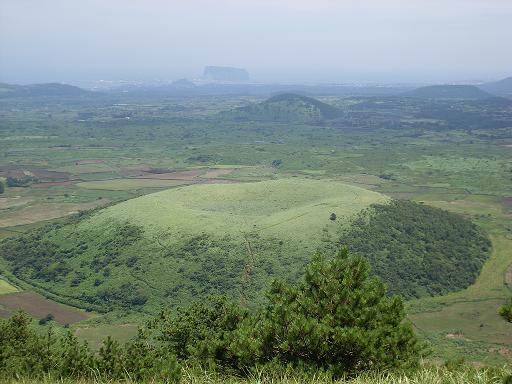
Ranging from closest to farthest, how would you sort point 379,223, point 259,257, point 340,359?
point 340,359, point 259,257, point 379,223

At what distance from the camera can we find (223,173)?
15662 centimetres

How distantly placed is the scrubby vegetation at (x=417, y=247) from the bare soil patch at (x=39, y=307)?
36.5 metres

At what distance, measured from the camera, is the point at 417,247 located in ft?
257

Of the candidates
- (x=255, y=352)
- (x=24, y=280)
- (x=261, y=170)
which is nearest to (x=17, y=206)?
(x=24, y=280)

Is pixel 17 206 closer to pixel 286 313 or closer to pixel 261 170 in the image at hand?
pixel 261 170

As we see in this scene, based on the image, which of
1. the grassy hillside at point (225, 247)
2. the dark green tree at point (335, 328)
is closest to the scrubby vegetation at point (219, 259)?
the grassy hillside at point (225, 247)

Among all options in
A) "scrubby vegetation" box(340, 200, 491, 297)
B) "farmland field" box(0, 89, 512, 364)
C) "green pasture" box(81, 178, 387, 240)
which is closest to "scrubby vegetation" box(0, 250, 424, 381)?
"farmland field" box(0, 89, 512, 364)

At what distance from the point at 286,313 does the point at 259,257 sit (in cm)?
5185

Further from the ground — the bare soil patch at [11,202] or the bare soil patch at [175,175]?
the bare soil patch at [175,175]

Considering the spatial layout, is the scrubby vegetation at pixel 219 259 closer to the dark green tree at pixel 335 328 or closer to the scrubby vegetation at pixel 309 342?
the scrubby vegetation at pixel 309 342

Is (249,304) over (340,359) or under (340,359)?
under

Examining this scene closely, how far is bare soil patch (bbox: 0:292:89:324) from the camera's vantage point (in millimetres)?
63562

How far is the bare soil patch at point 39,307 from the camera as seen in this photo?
63.6m

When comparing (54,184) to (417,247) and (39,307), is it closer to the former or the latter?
(39,307)
